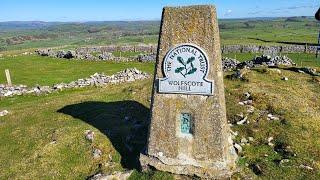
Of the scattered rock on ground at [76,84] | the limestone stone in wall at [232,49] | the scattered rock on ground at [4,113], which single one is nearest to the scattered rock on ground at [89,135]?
the scattered rock on ground at [4,113]

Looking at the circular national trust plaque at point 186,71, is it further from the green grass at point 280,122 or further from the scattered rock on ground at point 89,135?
the scattered rock on ground at point 89,135

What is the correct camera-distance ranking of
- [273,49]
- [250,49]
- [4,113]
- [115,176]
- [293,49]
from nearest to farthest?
1. [115,176]
2. [4,113]
3. [293,49]
4. [273,49]
5. [250,49]

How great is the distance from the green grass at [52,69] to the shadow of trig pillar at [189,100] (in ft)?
77.0

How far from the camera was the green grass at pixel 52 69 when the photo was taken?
1449 inches

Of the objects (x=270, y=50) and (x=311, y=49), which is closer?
(x=311, y=49)

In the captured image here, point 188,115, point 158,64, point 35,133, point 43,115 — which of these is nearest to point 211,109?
point 188,115

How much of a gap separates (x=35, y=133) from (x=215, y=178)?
9.29 metres

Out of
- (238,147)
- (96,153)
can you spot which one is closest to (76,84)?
(96,153)

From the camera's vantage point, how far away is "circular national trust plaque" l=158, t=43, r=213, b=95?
41.2 feet

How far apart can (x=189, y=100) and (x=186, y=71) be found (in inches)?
39.2

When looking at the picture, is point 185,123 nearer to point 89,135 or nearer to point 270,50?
point 89,135

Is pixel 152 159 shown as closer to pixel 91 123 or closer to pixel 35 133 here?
pixel 91 123

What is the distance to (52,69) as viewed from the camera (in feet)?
142

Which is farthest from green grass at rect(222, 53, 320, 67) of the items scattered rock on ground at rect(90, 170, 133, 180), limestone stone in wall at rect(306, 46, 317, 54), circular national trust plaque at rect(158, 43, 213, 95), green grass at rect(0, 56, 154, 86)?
scattered rock on ground at rect(90, 170, 133, 180)
